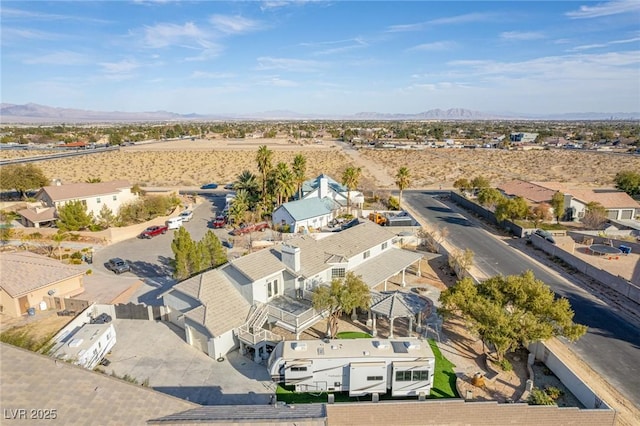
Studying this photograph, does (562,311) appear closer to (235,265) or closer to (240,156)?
(235,265)

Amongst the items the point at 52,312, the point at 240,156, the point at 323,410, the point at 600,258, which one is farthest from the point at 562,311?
the point at 240,156

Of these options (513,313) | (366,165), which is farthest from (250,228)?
(366,165)

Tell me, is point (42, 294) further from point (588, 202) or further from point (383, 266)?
point (588, 202)

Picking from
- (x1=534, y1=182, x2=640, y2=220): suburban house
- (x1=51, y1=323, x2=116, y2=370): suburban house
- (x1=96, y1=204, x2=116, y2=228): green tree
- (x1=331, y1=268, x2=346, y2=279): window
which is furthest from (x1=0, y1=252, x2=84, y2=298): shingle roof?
(x1=534, y1=182, x2=640, y2=220): suburban house

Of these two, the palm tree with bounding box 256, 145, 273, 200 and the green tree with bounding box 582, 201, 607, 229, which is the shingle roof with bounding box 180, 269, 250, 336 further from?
the green tree with bounding box 582, 201, 607, 229

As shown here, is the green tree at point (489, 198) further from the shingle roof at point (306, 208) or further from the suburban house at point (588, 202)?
the shingle roof at point (306, 208)

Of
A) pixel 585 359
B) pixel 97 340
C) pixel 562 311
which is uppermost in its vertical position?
pixel 562 311

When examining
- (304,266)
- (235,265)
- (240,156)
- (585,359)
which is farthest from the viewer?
(240,156)
